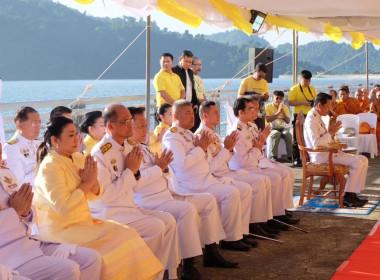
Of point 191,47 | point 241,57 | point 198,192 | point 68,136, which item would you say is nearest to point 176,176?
point 198,192

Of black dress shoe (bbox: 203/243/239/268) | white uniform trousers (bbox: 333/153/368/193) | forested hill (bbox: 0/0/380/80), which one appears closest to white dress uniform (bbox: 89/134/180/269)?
black dress shoe (bbox: 203/243/239/268)

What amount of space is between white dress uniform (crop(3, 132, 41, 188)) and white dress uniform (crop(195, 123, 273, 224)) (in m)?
1.41

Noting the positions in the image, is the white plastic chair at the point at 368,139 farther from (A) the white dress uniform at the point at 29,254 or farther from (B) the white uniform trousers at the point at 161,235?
(A) the white dress uniform at the point at 29,254

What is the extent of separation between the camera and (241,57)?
41125 millimetres

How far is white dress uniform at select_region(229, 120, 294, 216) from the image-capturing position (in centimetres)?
603

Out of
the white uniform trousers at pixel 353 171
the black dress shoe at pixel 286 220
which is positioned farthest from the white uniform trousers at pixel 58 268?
the white uniform trousers at pixel 353 171

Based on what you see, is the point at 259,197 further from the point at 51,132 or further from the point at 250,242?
the point at 51,132

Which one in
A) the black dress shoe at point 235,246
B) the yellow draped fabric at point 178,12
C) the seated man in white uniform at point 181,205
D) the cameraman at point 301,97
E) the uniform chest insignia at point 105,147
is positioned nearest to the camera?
the uniform chest insignia at point 105,147

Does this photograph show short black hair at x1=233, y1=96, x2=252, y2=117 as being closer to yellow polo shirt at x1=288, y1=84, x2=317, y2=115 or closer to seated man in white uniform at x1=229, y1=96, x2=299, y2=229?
seated man in white uniform at x1=229, y1=96, x2=299, y2=229

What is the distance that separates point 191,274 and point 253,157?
1.96 metres

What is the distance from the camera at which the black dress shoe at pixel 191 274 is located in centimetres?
430

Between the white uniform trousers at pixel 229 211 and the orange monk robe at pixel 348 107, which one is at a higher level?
the orange monk robe at pixel 348 107

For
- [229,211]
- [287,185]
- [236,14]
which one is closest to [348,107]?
[236,14]

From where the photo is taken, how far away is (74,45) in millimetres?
38812
